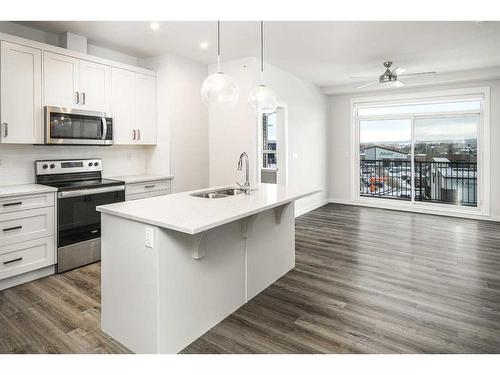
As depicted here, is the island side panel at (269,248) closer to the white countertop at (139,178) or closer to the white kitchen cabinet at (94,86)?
the white countertop at (139,178)

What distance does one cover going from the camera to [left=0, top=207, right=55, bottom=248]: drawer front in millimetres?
3053

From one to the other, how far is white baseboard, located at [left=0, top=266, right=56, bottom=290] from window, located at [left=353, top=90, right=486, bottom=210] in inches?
241

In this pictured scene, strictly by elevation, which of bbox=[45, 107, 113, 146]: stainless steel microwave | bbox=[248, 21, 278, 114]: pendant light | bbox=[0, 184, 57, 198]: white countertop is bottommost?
bbox=[0, 184, 57, 198]: white countertop

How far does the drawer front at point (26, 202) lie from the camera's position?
9.95 ft

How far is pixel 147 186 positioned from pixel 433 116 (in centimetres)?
552

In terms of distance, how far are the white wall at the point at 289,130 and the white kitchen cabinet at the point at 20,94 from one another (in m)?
2.42

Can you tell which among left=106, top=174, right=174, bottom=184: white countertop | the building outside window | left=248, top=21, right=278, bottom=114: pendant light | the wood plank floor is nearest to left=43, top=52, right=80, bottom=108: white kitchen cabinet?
left=106, top=174, right=174, bottom=184: white countertop

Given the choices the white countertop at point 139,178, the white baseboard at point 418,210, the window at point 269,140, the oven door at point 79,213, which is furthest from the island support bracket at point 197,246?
the white baseboard at point 418,210

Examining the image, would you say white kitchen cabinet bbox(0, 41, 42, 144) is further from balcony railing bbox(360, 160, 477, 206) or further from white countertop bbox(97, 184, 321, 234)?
balcony railing bbox(360, 160, 477, 206)

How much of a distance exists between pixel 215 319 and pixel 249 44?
3.35m

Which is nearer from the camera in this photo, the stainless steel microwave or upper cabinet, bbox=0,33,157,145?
upper cabinet, bbox=0,33,157,145

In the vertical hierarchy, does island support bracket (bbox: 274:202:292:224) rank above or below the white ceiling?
below

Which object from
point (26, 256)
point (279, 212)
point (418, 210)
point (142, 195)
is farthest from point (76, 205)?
point (418, 210)

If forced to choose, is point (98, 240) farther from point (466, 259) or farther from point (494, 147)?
point (494, 147)
